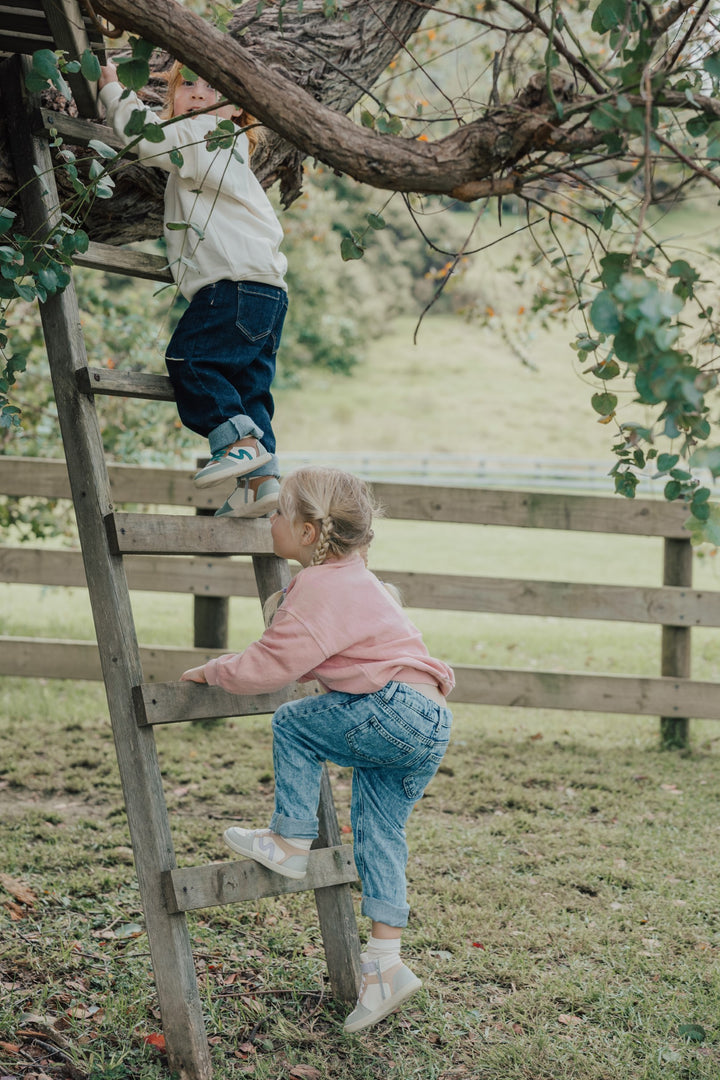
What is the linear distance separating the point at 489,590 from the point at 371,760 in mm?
3064

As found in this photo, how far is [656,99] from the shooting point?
1.78 m

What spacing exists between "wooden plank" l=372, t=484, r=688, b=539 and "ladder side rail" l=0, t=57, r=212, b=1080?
283 cm

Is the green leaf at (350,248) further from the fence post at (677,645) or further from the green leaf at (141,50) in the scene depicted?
the fence post at (677,645)

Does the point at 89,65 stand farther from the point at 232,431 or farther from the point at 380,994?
the point at 380,994

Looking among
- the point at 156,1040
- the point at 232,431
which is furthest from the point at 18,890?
the point at 232,431

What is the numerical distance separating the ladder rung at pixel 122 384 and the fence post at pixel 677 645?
3416mm

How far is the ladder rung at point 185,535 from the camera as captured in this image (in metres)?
2.51

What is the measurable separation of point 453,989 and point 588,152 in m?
2.26

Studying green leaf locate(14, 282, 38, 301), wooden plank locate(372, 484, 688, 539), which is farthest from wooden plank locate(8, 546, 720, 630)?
green leaf locate(14, 282, 38, 301)

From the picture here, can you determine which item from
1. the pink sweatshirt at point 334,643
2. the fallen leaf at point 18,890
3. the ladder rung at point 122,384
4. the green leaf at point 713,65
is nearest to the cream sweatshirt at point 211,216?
the ladder rung at point 122,384

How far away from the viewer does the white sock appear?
2422 mm

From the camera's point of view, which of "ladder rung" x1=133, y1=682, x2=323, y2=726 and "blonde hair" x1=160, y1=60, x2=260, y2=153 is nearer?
"ladder rung" x1=133, y1=682, x2=323, y2=726

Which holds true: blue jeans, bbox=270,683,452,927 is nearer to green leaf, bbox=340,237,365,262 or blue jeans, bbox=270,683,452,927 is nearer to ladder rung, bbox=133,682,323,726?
ladder rung, bbox=133,682,323,726

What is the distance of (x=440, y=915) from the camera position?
329 centimetres
